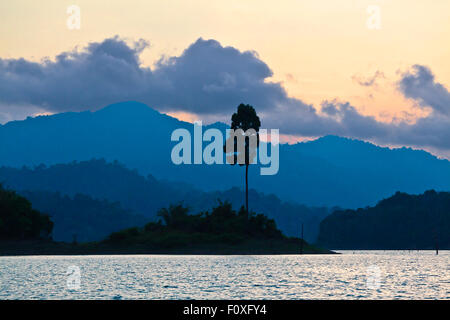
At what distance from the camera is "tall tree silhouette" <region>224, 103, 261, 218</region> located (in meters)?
157

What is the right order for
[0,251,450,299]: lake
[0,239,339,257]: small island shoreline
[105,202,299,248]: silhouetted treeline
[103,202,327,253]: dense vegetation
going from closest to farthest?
[0,251,450,299]: lake → [0,239,339,257]: small island shoreline → [103,202,327,253]: dense vegetation → [105,202,299,248]: silhouetted treeline

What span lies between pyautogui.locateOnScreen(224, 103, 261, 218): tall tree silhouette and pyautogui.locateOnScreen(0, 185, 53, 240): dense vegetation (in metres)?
48.8

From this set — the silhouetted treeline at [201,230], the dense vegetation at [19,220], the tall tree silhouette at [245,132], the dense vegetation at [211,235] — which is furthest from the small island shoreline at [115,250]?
the tall tree silhouette at [245,132]

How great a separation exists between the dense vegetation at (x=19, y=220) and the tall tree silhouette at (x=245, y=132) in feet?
→ 160

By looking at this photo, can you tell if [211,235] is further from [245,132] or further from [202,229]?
[245,132]

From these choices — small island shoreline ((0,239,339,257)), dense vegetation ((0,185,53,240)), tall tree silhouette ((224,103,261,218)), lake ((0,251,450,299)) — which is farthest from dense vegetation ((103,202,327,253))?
lake ((0,251,450,299))

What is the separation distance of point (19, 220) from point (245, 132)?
189 ft

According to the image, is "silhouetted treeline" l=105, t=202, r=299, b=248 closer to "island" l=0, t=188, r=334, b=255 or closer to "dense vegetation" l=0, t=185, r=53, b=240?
"island" l=0, t=188, r=334, b=255

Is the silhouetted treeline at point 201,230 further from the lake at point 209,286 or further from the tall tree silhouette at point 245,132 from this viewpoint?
the lake at point 209,286

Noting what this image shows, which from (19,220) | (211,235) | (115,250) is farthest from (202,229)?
(19,220)

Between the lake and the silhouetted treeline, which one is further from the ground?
the silhouetted treeline
